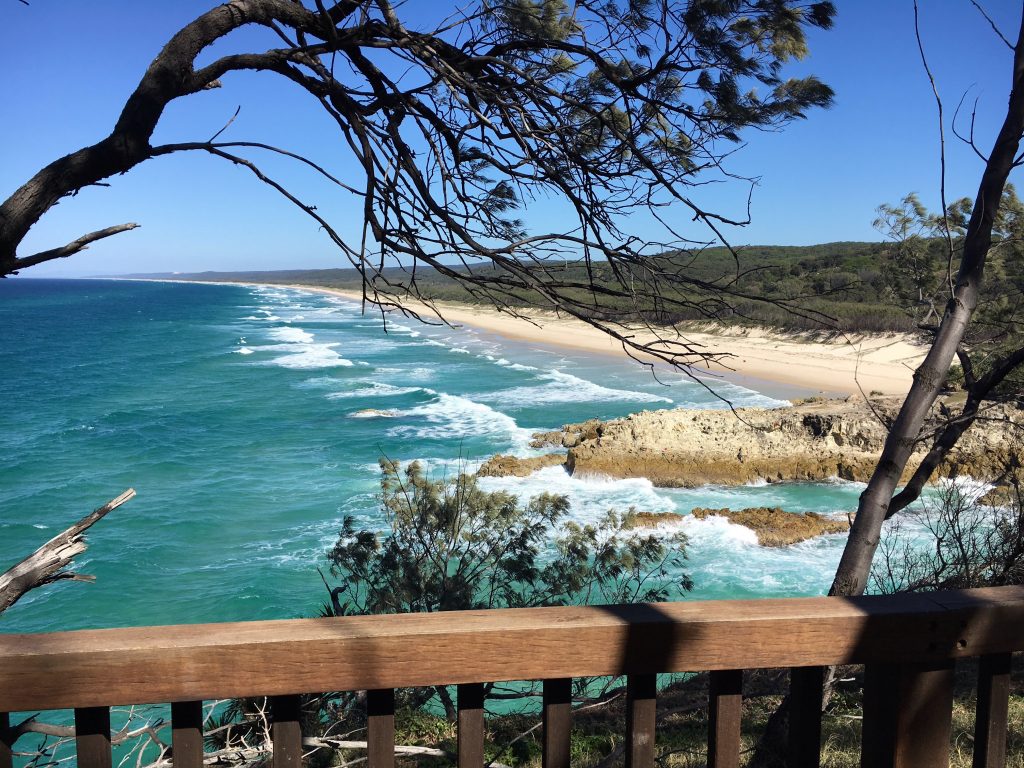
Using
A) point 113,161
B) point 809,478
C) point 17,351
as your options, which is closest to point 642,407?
point 809,478

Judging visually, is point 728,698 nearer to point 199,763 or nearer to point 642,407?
point 199,763

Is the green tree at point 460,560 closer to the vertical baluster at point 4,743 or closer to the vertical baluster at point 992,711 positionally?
the vertical baluster at point 992,711

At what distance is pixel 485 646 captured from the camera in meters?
1.38

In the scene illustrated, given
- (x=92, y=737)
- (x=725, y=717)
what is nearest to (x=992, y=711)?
(x=725, y=717)

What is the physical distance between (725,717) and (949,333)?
2.53 m

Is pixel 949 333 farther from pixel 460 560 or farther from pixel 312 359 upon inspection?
pixel 312 359

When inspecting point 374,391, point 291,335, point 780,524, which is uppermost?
point 291,335

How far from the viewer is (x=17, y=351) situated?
170ft

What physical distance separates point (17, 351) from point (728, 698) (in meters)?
60.0

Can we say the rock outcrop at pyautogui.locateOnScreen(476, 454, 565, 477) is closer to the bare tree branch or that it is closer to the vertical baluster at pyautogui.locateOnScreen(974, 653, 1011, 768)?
the bare tree branch

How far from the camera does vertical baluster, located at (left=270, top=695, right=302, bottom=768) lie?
4.55 ft

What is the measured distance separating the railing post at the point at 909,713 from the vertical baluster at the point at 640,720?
402 mm

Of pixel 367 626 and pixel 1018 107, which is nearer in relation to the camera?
pixel 367 626

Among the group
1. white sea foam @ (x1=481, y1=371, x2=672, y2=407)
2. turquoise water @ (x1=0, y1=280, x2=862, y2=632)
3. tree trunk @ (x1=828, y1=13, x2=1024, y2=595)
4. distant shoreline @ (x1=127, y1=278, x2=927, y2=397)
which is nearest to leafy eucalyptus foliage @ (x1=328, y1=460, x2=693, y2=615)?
turquoise water @ (x1=0, y1=280, x2=862, y2=632)
